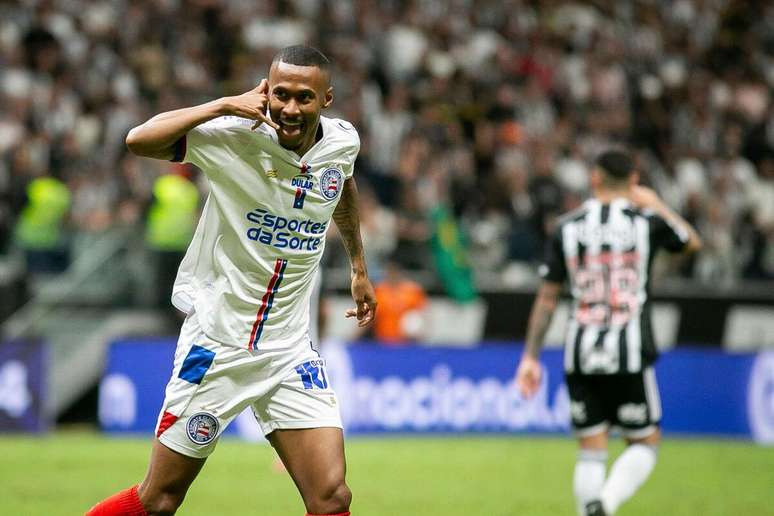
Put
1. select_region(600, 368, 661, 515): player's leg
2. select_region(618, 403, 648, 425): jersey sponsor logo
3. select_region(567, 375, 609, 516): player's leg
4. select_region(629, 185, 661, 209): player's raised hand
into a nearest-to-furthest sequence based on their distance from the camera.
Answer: select_region(567, 375, 609, 516): player's leg → select_region(600, 368, 661, 515): player's leg → select_region(618, 403, 648, 425): jersey sponsor logo → select_region(629, 185, 661, 209): player's raised hand

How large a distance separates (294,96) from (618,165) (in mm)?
2892

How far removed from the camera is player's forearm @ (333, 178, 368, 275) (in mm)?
5750

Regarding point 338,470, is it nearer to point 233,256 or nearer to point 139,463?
point 233,256

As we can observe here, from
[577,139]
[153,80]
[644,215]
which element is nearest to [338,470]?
[644,215]

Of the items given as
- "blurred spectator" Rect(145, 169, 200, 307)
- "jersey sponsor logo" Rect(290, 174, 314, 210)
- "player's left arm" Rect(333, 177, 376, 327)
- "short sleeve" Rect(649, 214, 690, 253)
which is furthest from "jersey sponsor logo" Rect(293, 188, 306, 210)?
"blurred spectator" Rect(145, 169, 200, 307)

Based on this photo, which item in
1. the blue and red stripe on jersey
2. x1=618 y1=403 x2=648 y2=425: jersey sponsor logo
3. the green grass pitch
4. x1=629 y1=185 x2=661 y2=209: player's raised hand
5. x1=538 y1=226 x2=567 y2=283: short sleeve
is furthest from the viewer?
the green grass pitch

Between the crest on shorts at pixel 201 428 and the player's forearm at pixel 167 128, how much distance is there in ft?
3.53

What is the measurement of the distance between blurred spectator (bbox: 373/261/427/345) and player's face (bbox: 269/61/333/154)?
10062 millimetres

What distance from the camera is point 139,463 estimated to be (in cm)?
1127

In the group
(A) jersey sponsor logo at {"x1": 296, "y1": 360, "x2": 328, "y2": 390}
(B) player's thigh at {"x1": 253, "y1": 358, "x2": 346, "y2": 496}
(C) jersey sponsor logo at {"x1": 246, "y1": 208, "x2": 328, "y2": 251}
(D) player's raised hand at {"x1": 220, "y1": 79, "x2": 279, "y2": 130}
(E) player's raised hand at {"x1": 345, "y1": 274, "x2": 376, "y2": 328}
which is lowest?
(B) player's thigh at {"x1": 253, "y1": 358, "x2": 346, "y2": 496}

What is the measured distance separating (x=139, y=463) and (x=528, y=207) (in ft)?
23.9

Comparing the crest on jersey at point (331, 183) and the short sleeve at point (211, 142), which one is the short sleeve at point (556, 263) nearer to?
the crest on jersey at point (331, 183)

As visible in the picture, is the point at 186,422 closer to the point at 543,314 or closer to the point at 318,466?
the point at 318,466

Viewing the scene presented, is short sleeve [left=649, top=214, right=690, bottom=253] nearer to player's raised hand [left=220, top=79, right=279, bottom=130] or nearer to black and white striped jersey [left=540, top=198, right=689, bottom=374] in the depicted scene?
black and white striped jersey [left=540, top=198, right=689, bottom=374]
